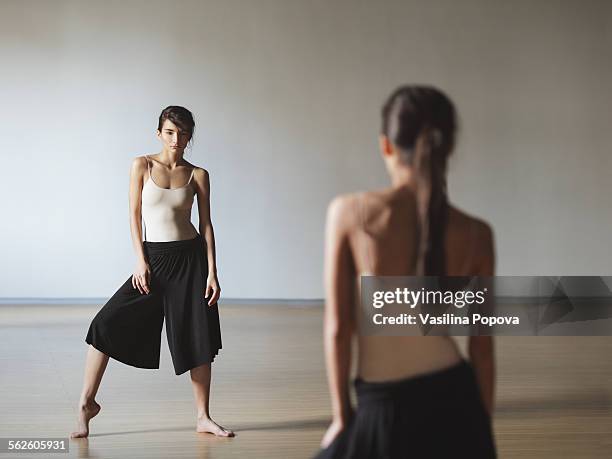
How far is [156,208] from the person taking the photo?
11.7 ft

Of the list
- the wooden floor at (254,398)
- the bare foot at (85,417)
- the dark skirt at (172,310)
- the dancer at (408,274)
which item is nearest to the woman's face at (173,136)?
the dark skirt at (172,310)

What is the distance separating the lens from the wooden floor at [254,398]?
3.53 m

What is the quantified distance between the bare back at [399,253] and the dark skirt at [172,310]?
2078 millimetres

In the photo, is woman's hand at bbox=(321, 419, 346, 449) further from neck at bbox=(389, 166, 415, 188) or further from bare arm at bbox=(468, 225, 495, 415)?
neck at bbox=(389, 166, 415, 188)

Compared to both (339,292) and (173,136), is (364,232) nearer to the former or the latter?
(339,292)

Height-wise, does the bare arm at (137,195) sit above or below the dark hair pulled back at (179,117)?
below

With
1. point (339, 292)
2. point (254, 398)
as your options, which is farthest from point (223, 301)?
point (339, 292)

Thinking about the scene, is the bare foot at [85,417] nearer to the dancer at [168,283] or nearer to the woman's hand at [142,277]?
the dancer at [168,283]

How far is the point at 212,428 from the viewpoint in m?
3.64

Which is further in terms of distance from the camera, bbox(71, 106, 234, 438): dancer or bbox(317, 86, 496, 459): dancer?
bbox(71, 106, 234, 438): dancer

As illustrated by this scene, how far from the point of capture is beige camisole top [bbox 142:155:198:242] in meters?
3.58

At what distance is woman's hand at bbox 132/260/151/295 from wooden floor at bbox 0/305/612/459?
0.61 meters

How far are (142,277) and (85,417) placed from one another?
615mm

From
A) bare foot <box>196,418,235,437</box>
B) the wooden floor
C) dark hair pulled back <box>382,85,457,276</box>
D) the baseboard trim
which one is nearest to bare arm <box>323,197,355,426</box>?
dark hair pulled back <box>382,85,457,276</box>
